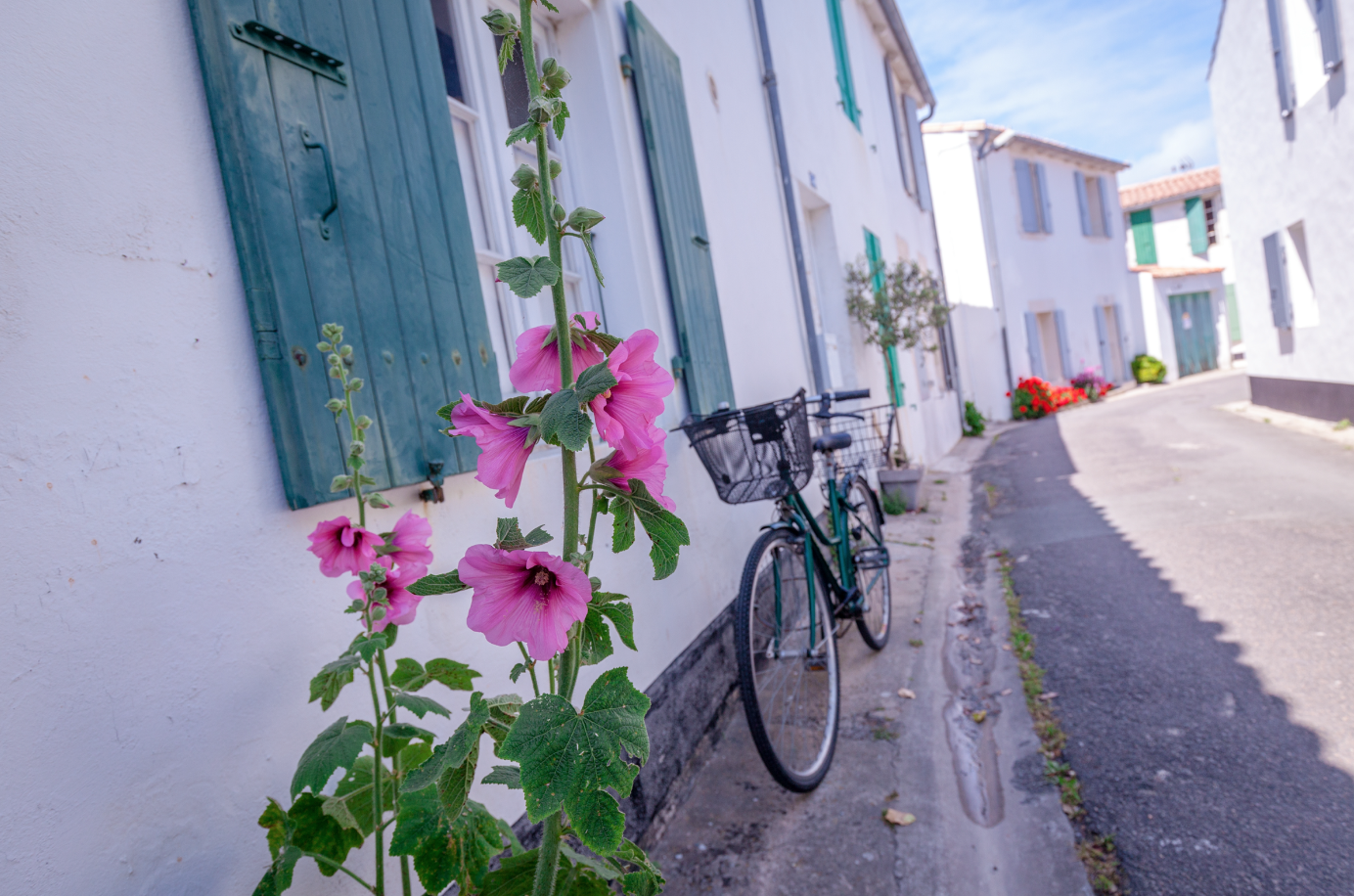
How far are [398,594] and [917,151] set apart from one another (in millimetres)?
13430

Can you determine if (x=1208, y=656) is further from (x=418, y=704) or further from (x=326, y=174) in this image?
(x=326, y=174)

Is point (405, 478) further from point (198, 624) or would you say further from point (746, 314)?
point (746, 314)

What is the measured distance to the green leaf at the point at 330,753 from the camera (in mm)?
1219

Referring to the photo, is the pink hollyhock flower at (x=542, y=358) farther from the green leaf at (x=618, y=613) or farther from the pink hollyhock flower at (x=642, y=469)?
the green leaf at (x=618, y=613)

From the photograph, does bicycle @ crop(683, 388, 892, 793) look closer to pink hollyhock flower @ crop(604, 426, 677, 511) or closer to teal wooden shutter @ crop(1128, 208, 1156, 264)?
pink hollyhock flower @ crop(604, 426, 677, 511)

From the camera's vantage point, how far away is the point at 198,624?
4.30ft

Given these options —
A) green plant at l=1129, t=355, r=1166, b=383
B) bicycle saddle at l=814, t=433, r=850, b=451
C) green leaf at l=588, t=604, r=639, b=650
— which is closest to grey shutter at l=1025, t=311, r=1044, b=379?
green plant at l=1129, t=355, r=1166, b=383

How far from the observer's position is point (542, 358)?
3.33 ft

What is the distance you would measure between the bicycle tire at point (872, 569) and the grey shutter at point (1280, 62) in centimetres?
835

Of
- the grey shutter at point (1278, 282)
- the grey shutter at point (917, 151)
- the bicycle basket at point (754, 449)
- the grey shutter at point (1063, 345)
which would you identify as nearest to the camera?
the bicycle basket at point (754, 449)

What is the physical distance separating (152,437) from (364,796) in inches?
28.2

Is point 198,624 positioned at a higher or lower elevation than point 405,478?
lower

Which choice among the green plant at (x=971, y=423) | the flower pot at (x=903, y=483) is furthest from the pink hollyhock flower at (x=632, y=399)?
the green plant at (x=971, y=423)

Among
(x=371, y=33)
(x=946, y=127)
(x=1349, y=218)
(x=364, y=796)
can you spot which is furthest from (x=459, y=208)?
(x=946, y=127)
